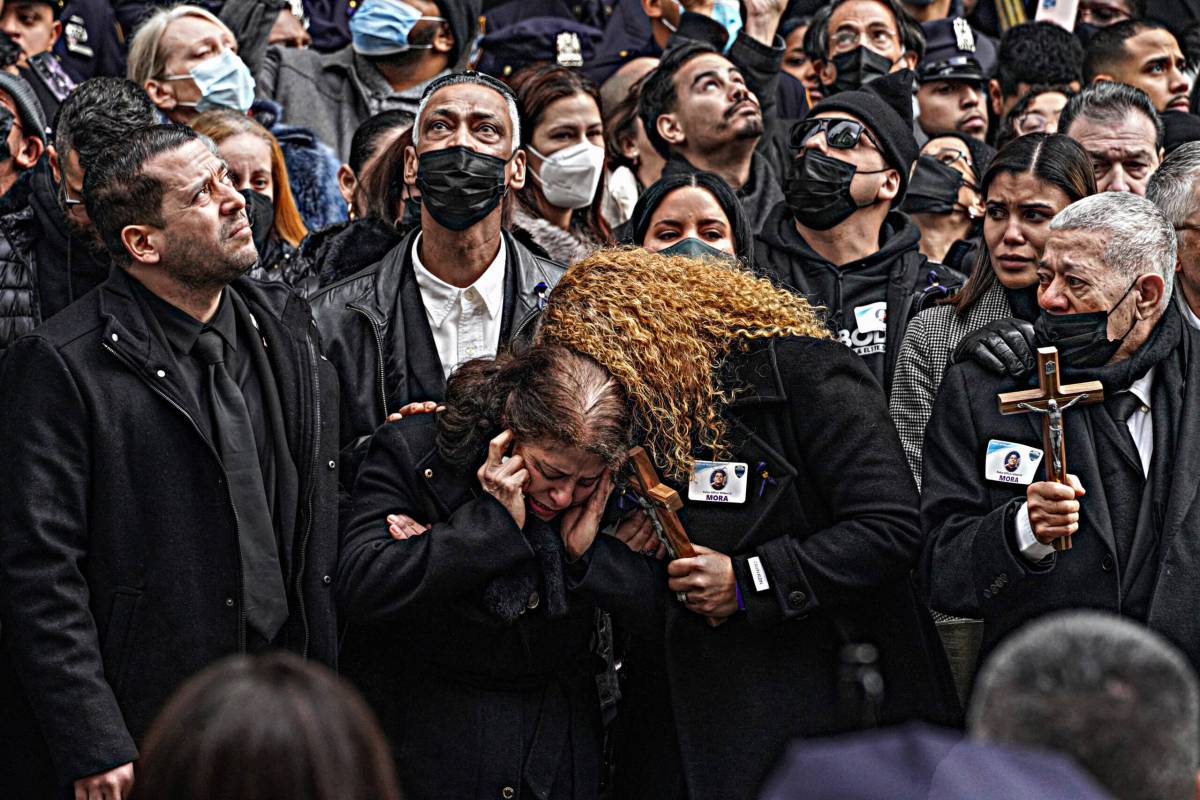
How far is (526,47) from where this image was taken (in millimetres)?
8773

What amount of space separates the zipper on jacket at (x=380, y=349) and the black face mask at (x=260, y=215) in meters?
1.22

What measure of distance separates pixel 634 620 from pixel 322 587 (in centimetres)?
93

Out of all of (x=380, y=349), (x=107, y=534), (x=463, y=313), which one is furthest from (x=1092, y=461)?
(x=107, y=534)

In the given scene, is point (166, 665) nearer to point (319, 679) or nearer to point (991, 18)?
point (319, 679)

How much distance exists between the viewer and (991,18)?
1112 centimetres

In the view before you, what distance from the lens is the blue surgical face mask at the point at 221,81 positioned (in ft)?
24.4

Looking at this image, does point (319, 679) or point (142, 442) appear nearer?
point (319, 679)

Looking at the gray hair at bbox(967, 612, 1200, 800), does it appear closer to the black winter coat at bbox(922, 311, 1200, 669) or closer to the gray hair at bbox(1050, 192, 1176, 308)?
the black winter coat at bbox(922, 311, 1200, 669)

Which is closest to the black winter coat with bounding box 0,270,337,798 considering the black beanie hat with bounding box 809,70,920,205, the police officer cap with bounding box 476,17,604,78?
the black beanie hat with bounding box 809,70,920,205

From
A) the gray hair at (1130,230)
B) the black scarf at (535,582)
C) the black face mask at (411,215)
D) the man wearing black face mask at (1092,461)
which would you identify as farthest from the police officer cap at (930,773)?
the black face mask at (411,215)

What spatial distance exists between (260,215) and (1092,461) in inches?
136

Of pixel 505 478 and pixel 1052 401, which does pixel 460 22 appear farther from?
pixel 1052 401

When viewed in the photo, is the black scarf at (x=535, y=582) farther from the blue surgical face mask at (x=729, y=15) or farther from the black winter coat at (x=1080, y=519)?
the blue surgical face mask at (x=729, y=15)

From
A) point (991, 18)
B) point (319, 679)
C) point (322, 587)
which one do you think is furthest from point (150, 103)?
point (991, 18)
